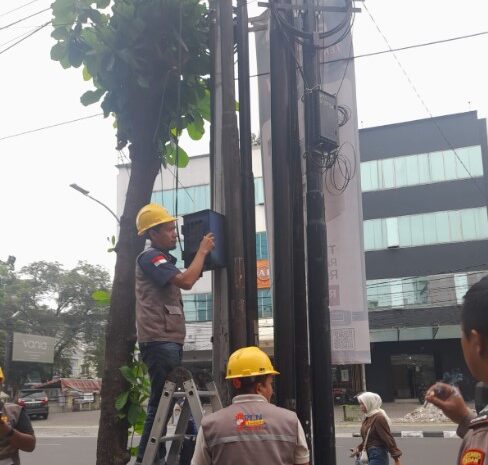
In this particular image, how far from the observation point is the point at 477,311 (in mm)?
1783

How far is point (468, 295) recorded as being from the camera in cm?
186

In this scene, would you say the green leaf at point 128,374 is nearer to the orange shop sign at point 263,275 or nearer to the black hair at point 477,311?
the black hair at point 477,311

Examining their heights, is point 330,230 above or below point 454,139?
below

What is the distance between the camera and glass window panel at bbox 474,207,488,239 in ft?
98.5

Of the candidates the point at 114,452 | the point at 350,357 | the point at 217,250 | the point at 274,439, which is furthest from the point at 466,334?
the point at 114,452

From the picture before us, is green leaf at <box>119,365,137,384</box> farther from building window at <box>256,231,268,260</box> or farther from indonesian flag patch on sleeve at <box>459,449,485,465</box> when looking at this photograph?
building window at <box>256,231,268,260</box>

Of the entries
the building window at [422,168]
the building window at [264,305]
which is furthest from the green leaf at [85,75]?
the building window at [422,168]

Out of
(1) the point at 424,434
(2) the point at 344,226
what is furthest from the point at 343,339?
(1) the point at 424,434

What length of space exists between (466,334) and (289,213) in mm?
2972

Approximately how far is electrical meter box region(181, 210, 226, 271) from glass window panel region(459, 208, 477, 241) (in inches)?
1097

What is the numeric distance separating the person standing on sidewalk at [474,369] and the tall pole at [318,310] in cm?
249

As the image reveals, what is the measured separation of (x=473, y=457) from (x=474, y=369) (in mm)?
289

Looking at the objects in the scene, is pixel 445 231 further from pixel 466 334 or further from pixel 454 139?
pixel 466 334

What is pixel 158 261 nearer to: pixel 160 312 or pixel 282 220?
pixel 160 312
